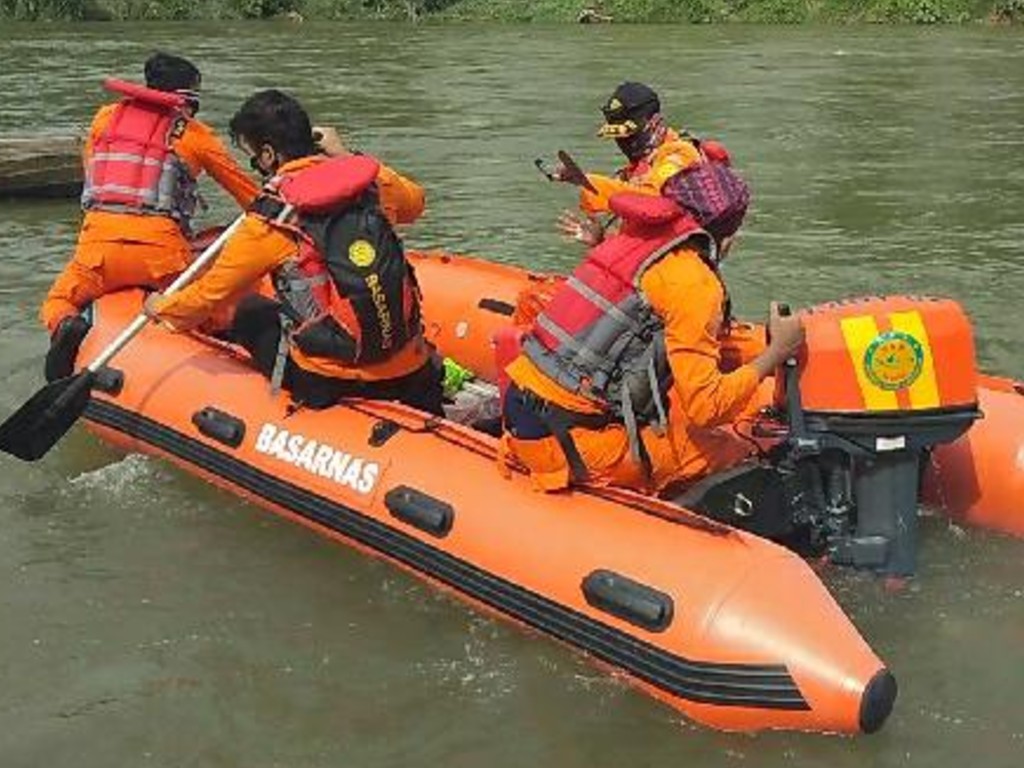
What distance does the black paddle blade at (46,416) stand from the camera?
15.7 ft

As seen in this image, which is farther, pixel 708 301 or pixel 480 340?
pixel 480 340

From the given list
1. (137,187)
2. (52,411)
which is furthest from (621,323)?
(137,187)

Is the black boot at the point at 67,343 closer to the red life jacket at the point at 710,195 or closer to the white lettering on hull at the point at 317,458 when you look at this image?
the white lettering on hull at the point at 317,458

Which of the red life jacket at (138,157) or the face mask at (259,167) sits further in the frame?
the red life jacket at (138,157)

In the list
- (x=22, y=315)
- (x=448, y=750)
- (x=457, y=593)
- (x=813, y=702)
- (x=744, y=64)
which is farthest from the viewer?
(x=744, y=64)

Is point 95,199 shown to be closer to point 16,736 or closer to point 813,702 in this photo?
point 16,736

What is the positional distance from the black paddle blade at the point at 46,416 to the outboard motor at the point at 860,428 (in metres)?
2.11

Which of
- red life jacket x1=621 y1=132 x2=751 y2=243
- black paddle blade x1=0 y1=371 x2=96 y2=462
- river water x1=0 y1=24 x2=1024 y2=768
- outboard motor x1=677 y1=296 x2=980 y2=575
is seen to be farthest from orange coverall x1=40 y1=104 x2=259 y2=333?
outboard motor x1=677 y1=296 x2=980 y2=575

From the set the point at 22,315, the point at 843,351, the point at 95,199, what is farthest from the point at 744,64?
the point at 843,351

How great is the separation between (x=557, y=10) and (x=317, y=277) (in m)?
25.6

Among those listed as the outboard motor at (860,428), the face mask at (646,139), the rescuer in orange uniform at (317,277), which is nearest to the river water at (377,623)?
the outboard motor at (860,428)

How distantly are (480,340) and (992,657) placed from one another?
2.51m

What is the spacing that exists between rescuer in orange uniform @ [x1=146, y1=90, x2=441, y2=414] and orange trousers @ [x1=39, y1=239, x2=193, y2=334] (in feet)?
3.07

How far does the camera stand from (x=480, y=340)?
567 centimetres
